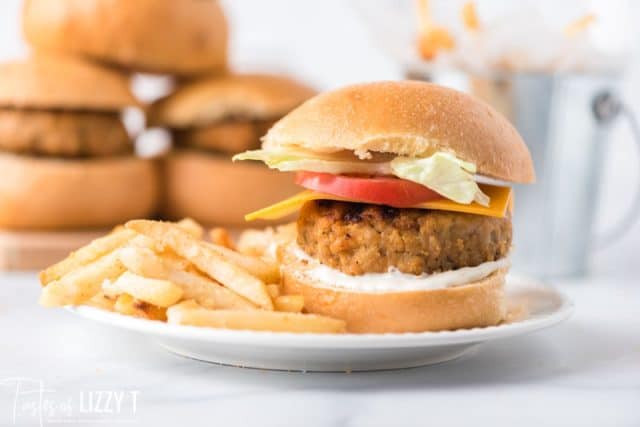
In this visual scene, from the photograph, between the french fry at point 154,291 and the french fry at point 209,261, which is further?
the french fry at point 209,261

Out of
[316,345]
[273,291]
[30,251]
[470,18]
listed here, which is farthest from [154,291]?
[470,18]

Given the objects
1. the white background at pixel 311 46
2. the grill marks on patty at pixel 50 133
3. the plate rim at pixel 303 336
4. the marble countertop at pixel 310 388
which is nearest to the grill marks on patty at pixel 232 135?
the grill marks on patty at pixel 50 133

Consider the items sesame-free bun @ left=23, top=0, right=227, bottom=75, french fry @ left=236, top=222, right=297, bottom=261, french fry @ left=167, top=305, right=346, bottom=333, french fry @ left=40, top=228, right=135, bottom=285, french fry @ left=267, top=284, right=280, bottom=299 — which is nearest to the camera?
french fry @ left=167, top=305, right=346, bottom=333

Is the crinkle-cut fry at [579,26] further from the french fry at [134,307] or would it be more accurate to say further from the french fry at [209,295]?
the french fry at [134,307]

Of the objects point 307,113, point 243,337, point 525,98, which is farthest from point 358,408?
point 525,98

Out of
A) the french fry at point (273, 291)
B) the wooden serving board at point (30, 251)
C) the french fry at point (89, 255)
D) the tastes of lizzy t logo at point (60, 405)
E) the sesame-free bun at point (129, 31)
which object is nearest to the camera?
the tastes of lizzy t logo at point (60, 405)

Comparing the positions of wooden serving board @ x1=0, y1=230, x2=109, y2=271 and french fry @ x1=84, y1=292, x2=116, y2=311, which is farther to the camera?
wooden serving board @ x1=0, y1=230, x2=109, y2=271


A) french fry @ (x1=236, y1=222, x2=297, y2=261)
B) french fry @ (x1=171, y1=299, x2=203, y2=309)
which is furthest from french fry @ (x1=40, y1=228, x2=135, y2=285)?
french fry @ (x1=236, y1=222, x2=297, y2=261)

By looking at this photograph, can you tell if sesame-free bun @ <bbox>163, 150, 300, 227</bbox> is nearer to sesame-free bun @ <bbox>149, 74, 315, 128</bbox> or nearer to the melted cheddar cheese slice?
sesame-free bun @ <bbox>149, 74, 315, 128</bbox>
